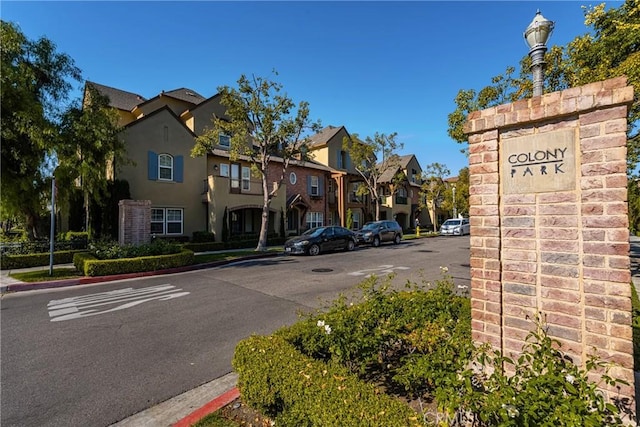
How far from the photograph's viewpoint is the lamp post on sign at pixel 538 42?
3191mm

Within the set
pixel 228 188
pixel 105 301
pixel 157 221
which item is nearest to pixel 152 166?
pixel 157 221

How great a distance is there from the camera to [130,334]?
5734 millimetres

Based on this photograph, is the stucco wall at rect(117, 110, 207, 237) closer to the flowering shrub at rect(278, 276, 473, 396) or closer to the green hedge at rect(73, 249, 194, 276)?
the green hedge at rect(73, 249, 194, 276)

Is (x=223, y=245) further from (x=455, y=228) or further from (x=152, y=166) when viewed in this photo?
(x=455, y=228)

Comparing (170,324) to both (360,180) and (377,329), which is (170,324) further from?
(360,180)

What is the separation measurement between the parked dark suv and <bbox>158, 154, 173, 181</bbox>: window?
1263cm

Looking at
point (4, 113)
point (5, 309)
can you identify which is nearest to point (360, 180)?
point (4, 113)

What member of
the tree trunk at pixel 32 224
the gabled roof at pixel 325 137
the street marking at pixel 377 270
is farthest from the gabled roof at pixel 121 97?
the street marking at pixel 377 270

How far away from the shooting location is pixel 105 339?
217 inches

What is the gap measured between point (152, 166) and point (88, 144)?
146 inches

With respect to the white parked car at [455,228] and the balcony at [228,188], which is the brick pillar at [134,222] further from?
the white parked car at [455,228]

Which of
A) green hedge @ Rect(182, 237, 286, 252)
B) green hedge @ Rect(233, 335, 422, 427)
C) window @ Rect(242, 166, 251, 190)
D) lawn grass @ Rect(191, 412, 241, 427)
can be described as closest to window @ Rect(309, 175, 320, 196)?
window @ Rect(242, 166, 251, 190)

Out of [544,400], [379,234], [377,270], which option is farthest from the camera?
[379,234]

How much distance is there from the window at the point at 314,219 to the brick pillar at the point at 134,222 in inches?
608
